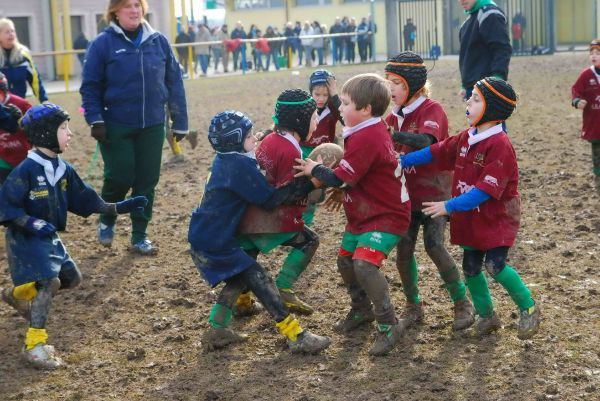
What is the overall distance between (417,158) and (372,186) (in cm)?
43

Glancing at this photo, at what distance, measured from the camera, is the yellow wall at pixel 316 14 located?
51.0 m

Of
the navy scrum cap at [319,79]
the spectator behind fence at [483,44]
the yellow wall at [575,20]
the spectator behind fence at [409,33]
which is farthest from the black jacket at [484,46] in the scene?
the yellow wall at [575,20]

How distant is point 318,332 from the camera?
234 inches

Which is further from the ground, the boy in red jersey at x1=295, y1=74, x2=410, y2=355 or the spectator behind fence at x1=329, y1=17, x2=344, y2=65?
the spectator behind fence at x1=329, y1=17, x2=344, y2=65

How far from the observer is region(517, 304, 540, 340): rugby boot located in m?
5.42

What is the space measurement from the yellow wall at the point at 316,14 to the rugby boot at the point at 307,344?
1798 inches

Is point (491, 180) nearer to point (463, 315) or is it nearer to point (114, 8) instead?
point (463, 315)

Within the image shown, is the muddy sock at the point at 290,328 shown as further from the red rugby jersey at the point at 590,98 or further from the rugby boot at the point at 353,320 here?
the red rugby jersey at the point at 590,98

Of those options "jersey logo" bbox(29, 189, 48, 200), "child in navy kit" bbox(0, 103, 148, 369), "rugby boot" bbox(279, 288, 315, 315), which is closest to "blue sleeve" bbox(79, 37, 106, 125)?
"child in navy kit" bbox(0, 103, 148, 369)

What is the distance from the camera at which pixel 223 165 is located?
563 centimetres

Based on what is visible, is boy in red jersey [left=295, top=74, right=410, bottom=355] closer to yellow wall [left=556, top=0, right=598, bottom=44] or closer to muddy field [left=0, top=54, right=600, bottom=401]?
muddy field [left=0, top=54, right=600, bottom=401]

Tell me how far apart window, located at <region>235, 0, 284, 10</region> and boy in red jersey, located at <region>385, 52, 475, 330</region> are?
5418 centimetres

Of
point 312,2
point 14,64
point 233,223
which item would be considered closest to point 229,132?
point 233,223

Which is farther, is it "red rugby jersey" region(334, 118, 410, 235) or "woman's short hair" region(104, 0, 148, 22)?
"woman's short hair" region(104, 0, 148, 22)
